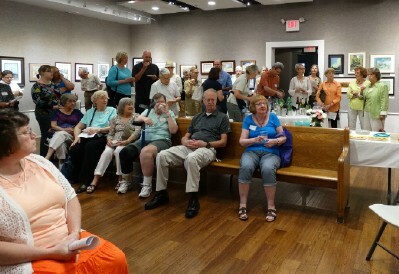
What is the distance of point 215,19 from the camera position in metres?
10.4

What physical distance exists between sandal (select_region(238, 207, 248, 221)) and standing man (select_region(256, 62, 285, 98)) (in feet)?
9.46

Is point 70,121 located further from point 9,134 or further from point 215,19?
point 215,19

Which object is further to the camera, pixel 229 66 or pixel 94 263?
pixel 229 66

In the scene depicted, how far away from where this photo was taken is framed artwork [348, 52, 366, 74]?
8.83 metres

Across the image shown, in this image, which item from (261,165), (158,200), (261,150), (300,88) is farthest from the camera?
(300,88)

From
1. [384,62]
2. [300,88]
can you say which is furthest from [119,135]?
[384,62]

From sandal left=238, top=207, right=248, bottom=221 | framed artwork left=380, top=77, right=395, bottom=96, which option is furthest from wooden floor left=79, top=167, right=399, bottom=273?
framed artwork left=380, top=77, right=395, bottom=96

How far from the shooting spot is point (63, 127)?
17.5ft

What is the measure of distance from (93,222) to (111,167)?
1717 mm

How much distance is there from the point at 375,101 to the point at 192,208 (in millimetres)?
4203

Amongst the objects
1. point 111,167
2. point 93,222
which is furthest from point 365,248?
point 111,167

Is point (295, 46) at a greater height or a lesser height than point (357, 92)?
greater

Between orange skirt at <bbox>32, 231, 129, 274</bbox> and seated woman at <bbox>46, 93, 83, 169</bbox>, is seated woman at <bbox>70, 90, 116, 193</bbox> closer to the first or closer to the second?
seated woman at <bbox>46, 93, 83, 169</bbox>

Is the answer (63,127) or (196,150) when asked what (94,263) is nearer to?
(196,150)
